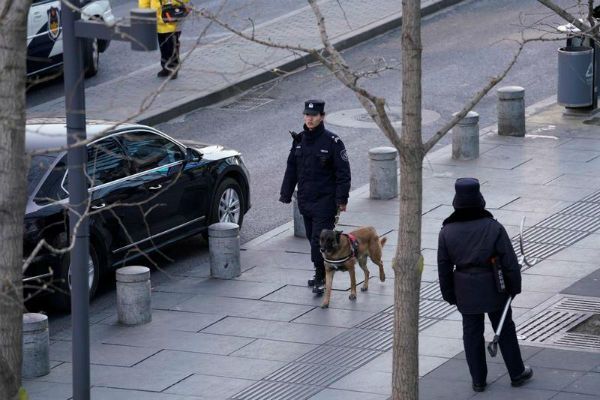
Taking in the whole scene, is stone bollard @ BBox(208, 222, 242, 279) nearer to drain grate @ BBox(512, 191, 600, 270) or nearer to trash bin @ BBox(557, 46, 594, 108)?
drain grate @ BBox(512, 191, 600, 270)

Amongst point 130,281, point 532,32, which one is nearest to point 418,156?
point 130,281

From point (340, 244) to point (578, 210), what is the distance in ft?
13.6

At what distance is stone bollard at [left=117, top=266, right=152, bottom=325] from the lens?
1222 centimetres

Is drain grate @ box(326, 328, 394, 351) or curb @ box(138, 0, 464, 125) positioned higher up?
curb @ box(138, 0, 464, 125)

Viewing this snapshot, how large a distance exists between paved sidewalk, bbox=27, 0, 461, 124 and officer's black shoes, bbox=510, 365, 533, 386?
353 inches

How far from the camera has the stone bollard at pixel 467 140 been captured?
17.4m

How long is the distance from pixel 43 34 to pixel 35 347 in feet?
34.5

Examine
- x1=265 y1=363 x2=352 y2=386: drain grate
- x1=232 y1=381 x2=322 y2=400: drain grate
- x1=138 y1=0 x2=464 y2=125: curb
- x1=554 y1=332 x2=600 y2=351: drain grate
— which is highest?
x1=138 y1=0 x2=464 y2=125: curb

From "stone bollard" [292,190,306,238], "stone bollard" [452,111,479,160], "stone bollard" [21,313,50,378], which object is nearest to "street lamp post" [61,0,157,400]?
"stone bollard" [21,313,50,378]

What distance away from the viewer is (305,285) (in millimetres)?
13242

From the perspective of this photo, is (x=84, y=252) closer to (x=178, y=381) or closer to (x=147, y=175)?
(x=178, y=381)

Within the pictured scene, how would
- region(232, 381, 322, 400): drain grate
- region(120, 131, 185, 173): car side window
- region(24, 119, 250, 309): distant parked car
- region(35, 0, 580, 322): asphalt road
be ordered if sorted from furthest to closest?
region(35, 0, 580, 322): asphalt road → region(120, 131, 185, 173): car side window → region(24, 119, 250, 309): distant parked car → region(232, 381, 322, 400): drain grate

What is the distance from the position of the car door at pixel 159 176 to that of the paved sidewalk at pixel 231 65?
415cm

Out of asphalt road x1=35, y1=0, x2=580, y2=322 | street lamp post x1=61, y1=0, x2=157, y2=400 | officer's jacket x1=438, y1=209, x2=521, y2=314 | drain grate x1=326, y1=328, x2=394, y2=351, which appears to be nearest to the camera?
street lamp post x1=61, y1=0, x2=157, y2=400
